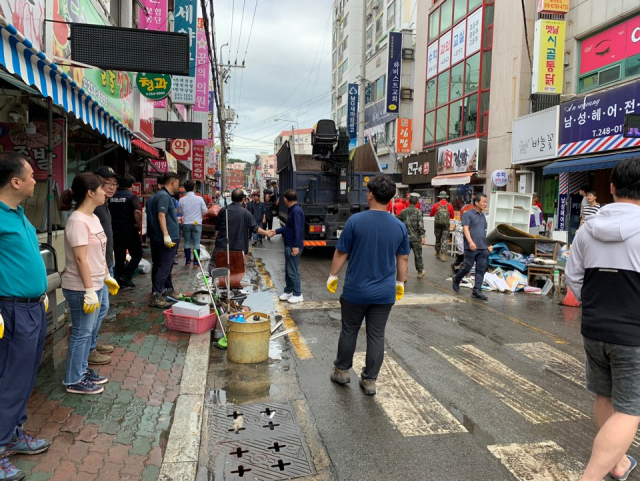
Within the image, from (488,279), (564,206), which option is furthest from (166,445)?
(564,206)

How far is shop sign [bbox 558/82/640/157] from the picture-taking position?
12.7 m

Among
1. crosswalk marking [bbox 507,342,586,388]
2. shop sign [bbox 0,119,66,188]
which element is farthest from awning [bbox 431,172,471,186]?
shop sign [bbox 0,119,66,188]

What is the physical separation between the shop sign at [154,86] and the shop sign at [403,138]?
19.4 meters

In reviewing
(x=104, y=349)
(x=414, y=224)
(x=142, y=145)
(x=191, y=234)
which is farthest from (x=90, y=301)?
(x=414, y=224)

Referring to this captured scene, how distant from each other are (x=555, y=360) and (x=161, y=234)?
5434 mm

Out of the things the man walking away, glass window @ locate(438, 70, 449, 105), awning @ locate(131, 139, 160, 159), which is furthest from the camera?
glass window @ locate(438, 70, 449, 105)

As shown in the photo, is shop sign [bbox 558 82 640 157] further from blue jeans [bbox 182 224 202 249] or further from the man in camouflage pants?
blue jeans [bbox 182 224 202 249]

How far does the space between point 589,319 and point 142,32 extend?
600 cm

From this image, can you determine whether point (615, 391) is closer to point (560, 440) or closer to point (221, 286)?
point (560, 440)

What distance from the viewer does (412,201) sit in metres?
11.2

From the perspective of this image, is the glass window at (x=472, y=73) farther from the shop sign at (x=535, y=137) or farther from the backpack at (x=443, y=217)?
the backpack at (x=443, y=217)

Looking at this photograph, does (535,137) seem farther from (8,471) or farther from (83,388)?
(8,471)

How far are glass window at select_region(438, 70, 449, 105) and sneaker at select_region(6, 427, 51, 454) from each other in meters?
24.8

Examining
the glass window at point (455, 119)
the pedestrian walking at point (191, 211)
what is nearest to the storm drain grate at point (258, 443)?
the pedestrian walking at point (191, 211)
